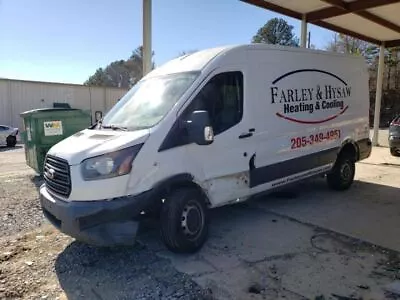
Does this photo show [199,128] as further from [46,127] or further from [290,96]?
[46,127]

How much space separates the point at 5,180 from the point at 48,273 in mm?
5784

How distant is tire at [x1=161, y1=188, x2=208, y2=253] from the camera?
166 inches

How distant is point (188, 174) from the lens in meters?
4.43

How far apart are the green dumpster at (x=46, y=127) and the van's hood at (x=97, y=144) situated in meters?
4.79

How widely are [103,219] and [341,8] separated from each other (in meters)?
9.25

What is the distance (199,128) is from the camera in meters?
4.18

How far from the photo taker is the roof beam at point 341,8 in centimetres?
978

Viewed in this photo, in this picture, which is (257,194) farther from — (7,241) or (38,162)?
(38,162)

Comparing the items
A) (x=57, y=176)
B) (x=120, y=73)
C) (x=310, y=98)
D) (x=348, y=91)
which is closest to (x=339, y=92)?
(x=348, y=91)

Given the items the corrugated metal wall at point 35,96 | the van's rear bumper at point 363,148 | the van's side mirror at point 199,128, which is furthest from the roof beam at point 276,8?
the corrugated metal wall at point 35,96

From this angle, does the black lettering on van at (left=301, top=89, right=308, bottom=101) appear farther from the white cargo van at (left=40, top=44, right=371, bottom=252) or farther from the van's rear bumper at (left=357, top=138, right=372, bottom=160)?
the van's rear bumper at (left=357, top=138, right=372, bottom=160)

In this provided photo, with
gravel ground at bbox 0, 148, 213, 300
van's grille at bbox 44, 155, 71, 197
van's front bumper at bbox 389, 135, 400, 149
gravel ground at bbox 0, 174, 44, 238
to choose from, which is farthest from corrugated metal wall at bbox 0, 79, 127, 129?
van's grille at bbox 44, 155, 71, 197

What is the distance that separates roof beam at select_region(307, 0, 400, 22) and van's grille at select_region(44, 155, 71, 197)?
8.42 meters

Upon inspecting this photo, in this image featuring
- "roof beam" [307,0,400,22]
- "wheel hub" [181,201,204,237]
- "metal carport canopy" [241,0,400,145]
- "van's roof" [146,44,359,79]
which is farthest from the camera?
"metal carport canopy" [241,0,400,145]
